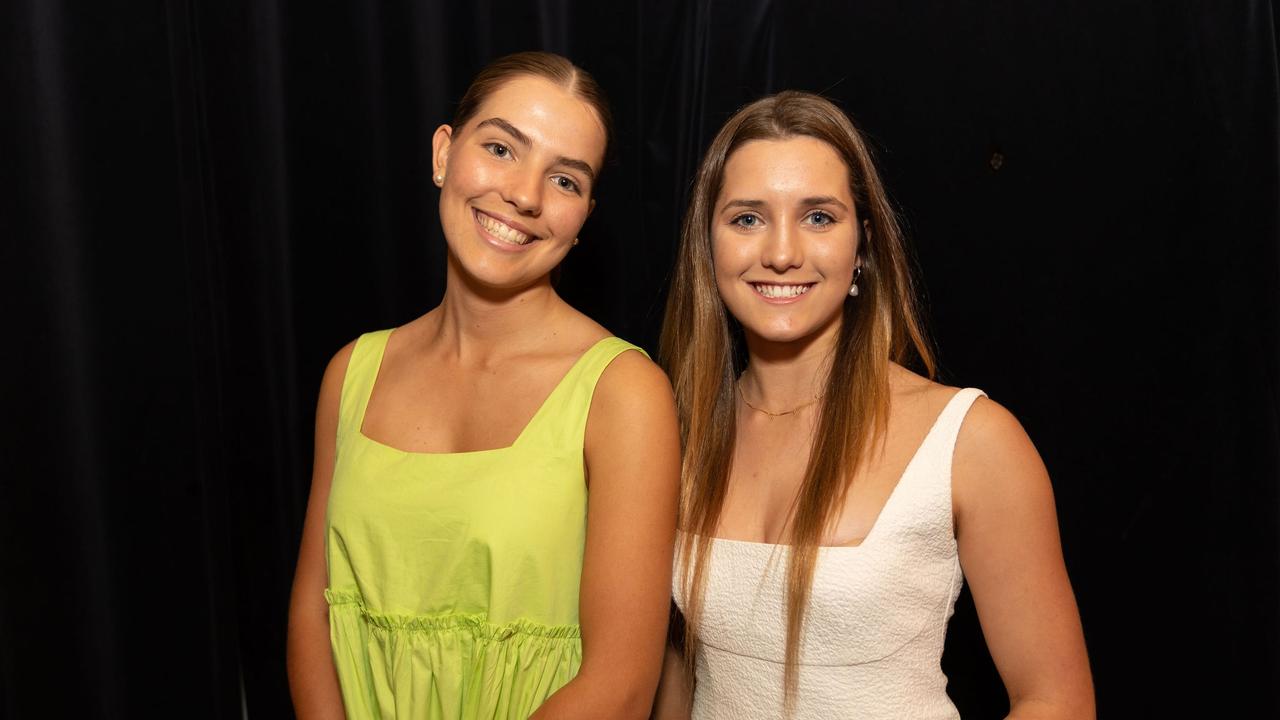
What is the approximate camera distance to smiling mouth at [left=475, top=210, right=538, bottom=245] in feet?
5.01

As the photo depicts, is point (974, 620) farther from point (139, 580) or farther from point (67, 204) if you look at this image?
point (67, 204)

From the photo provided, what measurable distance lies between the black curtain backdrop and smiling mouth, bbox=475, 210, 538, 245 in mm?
708

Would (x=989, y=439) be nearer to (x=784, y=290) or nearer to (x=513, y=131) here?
(x=784, y=290)

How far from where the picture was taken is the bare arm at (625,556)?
1356 millimetres

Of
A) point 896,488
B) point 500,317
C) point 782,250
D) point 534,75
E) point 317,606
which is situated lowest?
point 317,606

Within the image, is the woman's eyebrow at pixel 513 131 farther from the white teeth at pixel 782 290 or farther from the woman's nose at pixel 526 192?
the white teeth at pixel 782 290

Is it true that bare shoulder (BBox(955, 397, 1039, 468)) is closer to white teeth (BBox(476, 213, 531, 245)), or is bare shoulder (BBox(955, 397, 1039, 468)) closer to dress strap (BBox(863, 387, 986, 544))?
dress strap (BBox(863, 387, 986, 544))

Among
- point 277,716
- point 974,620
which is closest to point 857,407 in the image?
point 974,620

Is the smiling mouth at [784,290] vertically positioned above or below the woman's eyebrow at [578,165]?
below

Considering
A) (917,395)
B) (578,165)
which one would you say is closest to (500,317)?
(578,165)

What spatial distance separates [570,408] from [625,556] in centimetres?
22

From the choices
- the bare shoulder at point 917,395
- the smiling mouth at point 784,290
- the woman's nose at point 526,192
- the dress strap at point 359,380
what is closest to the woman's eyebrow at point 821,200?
the smiling mouth at point 784,290

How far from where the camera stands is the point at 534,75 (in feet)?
5.08

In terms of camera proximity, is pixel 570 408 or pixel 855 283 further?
pixel 855 283
